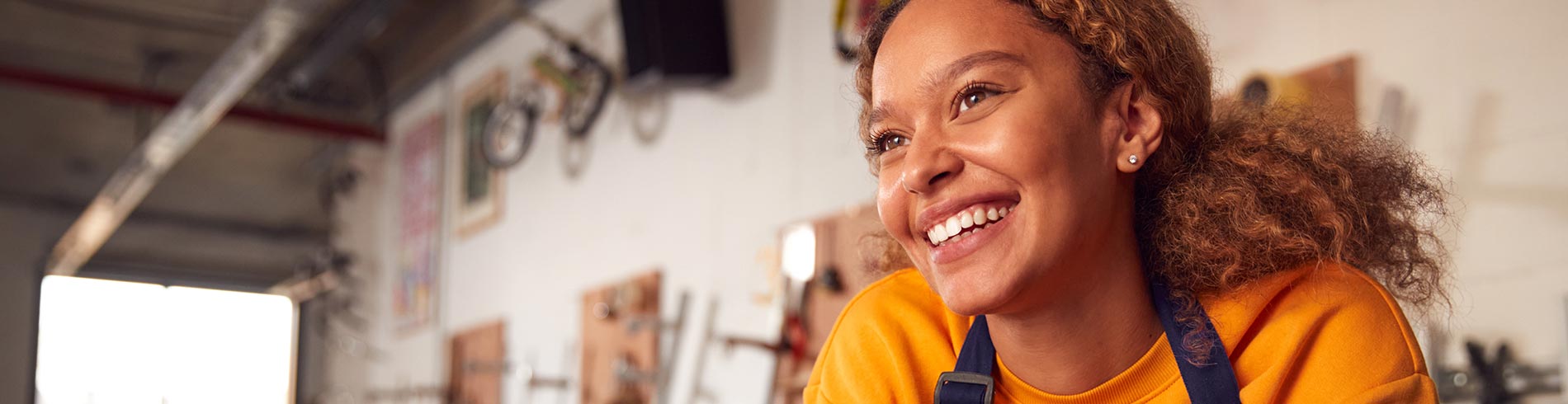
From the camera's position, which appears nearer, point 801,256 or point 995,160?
point 995,160

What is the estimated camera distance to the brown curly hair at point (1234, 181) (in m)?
1.27

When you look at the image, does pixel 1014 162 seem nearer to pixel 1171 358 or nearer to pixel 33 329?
pixel 1171 358

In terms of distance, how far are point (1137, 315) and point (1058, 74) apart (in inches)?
10.7

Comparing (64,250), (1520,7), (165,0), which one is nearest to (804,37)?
(1520,7)

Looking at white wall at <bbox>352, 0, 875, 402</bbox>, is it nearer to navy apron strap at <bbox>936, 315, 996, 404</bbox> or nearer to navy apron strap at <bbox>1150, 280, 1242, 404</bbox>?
navy apron strap at <bbox>936, 315, 996, 404</bbox>

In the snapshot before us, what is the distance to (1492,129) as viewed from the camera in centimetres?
260

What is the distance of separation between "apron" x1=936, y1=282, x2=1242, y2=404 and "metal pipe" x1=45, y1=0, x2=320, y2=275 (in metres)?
5.26

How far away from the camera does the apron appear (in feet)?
4.04

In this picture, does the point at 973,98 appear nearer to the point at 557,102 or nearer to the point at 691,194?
the point at 691,194

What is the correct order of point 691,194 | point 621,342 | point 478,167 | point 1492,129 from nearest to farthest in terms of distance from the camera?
1. point 1492,129
2. point 691,194
3. point 621,342
4. point 478,167

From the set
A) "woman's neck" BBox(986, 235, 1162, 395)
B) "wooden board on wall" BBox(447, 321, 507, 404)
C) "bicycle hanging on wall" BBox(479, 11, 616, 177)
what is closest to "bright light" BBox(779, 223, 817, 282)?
"bicycle hanging on wall" BBox(479, 11, 616, 177)

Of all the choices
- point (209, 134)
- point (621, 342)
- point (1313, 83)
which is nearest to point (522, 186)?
point (621, 342)

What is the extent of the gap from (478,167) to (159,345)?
13.6 ft

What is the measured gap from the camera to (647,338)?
542cm
